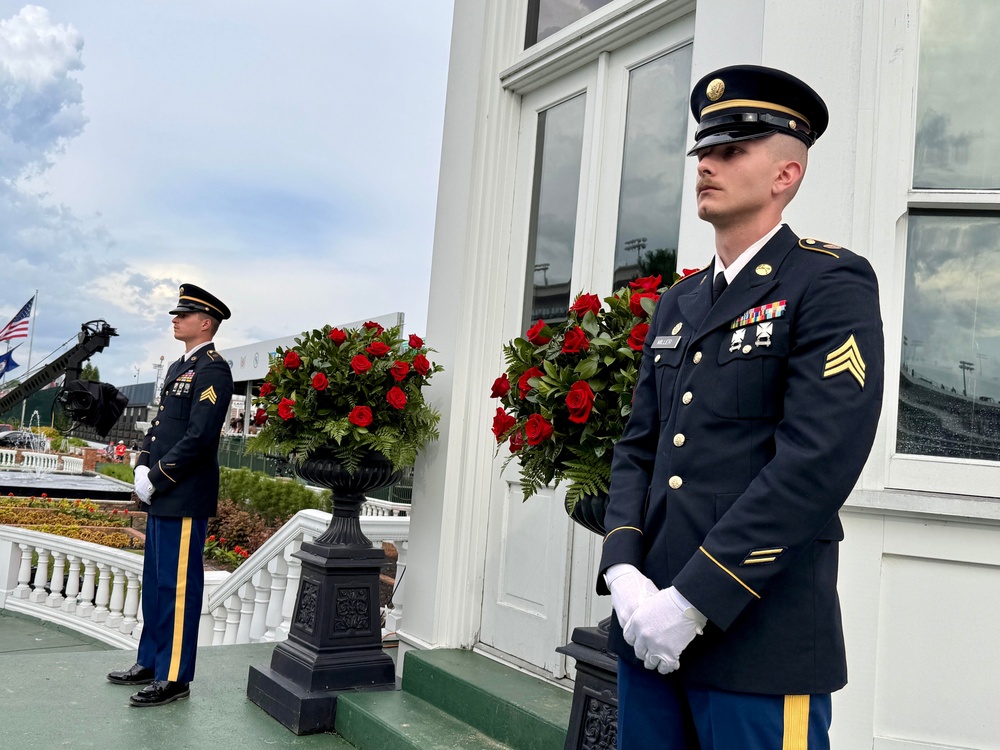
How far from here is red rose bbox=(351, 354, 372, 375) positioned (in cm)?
375

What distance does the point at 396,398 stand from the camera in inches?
147

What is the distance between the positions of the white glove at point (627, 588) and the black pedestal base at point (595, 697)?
35.3 inches

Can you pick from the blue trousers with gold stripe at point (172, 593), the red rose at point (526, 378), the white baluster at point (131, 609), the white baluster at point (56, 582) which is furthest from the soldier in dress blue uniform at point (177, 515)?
the white baluster at point (56, 582)

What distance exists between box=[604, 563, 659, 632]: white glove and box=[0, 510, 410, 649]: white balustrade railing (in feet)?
11.3

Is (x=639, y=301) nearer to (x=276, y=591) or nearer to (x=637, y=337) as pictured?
(x=637, y=337)

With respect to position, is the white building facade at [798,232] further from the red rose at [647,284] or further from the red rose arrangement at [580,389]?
the red rose arrangement at [580,389]

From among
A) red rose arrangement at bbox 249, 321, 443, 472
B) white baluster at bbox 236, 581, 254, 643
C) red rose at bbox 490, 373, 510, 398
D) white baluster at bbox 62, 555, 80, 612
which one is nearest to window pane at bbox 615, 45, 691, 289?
red rose at bbox 490, 373, 510, 398

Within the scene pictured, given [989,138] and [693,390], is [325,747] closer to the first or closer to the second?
[693,390]

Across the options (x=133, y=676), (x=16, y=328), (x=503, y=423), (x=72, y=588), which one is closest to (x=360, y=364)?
(x=503, y=423)

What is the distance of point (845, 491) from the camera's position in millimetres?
1378

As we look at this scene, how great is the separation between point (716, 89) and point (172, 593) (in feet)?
10.7

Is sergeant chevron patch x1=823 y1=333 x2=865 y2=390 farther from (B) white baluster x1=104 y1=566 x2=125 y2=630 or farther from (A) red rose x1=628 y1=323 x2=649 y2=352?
(B) white baluster x1=104 y1=566 x2=125 y2=630

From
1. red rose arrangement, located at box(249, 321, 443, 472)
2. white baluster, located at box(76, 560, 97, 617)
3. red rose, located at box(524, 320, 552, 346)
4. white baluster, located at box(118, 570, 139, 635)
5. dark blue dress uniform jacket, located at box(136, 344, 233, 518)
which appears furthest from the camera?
white baluster, located at box(76, 560, 97, 617)

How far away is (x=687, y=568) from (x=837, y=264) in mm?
587
